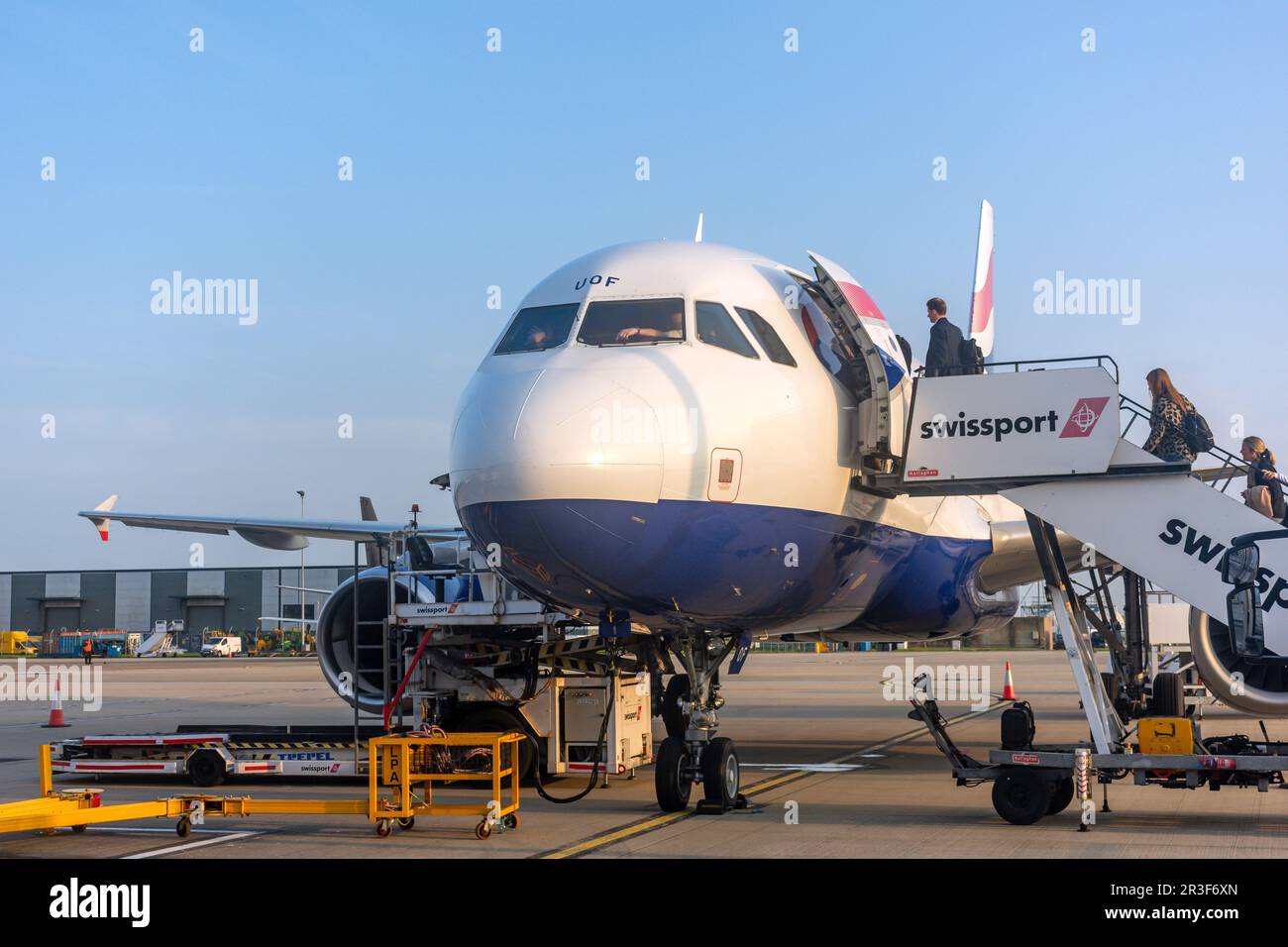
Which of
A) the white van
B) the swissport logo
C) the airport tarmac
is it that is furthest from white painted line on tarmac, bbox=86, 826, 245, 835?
the white van

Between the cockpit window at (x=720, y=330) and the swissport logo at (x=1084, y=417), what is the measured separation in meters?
2.52

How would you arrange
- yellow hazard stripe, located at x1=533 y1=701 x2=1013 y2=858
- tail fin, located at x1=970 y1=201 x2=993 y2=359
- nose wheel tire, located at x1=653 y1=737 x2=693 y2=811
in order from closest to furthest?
1. yellow hazard stripe, located at x1=533 y1=701 x2=1013 y2=858
2. nose wheel tire, located at x1=653 y1=737 x2=693 y2=811
3. tail fin, located at x1=970 y1=201 x2=993 y2=359

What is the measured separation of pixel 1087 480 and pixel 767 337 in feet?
8.91

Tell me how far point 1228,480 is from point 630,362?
574 centimetres

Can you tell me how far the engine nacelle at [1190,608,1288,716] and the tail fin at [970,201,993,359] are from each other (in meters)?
8.55

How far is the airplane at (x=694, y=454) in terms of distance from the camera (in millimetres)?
8820

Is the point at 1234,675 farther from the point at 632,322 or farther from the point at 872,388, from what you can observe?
the point at 632,322

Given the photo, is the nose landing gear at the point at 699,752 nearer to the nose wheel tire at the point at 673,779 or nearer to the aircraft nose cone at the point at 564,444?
the nose wheel tire at the point at 673,779

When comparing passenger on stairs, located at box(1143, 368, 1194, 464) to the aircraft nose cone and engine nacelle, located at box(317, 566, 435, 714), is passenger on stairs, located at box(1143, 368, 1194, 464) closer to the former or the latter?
the aircraft nose cone

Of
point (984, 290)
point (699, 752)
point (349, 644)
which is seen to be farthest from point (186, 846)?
point (984, 290)

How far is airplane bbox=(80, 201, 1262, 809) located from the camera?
28.9ft

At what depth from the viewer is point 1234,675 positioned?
11.8 metres

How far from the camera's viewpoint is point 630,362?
9289 millimetres

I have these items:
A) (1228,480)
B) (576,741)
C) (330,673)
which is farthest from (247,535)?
(1228,480)
